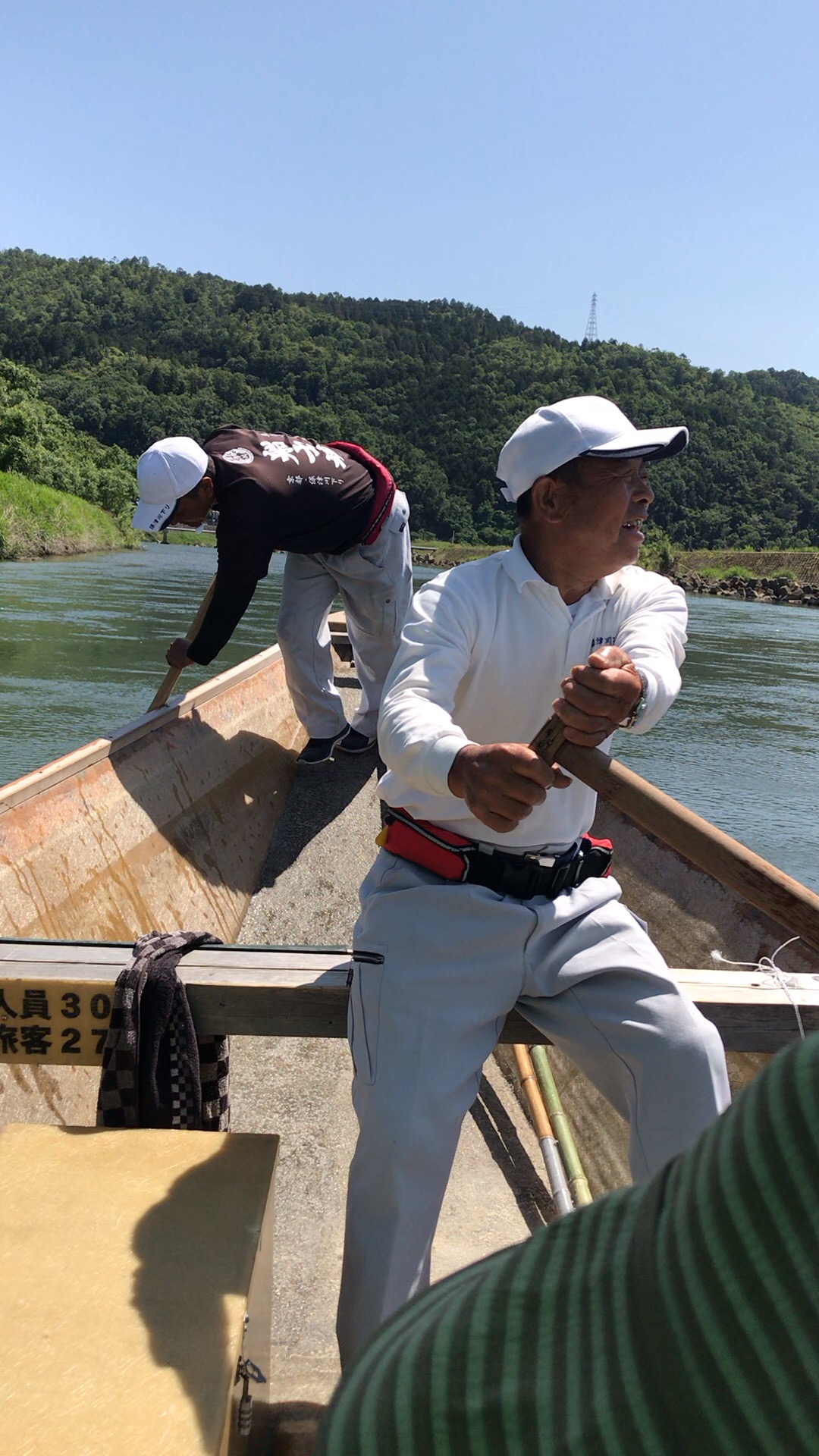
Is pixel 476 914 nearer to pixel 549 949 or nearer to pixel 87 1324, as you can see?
pixel 549 949

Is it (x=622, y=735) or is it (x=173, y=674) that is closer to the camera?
(x=173, y=674)

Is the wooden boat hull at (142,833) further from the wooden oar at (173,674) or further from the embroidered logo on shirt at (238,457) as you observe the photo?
the embroidered logo on shirt at (238,457)

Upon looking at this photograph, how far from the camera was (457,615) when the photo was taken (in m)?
1.56

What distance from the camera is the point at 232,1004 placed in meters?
1.47

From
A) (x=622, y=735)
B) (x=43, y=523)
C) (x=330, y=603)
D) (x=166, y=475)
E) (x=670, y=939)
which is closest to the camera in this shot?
(x=670, y=939)

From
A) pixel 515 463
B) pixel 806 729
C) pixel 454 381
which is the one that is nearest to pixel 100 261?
pixel 454 381

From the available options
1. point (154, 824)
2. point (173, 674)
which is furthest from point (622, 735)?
point (154, 824)

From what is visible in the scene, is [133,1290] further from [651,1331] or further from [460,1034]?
[651,1331]

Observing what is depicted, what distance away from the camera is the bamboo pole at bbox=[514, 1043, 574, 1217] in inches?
86.6

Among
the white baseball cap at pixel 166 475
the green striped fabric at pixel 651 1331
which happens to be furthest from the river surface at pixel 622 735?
the green striped fabric at pixel 651 1331

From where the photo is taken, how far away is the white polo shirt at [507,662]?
149 cm

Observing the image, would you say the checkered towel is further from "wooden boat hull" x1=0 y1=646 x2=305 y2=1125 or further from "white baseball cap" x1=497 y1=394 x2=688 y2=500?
"white baseball cap" x1=497 y1=394 x2=688 y2=500

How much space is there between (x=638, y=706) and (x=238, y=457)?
2.38 meters

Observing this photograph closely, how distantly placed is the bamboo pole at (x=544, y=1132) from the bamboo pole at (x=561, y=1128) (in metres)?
0.01
